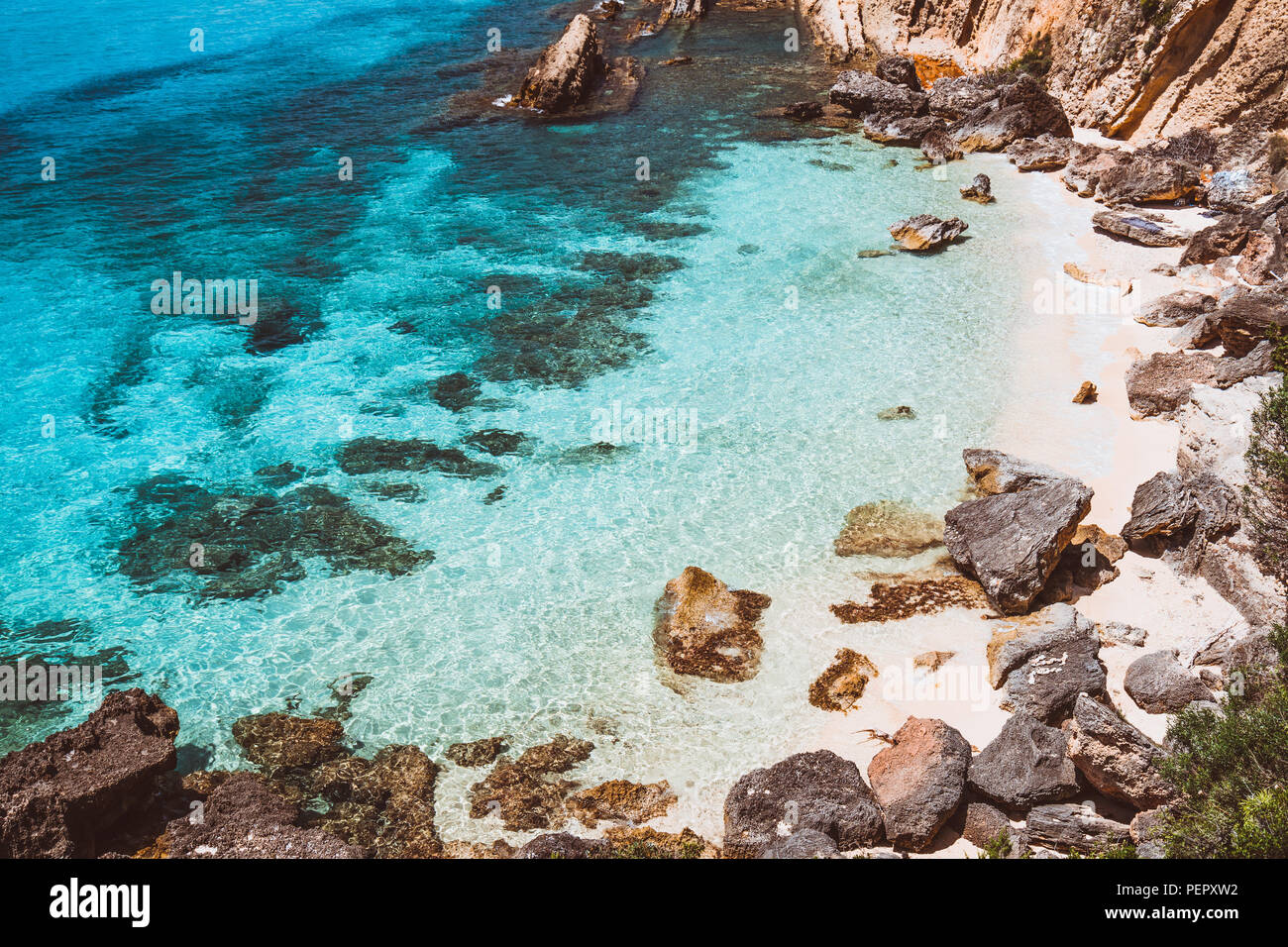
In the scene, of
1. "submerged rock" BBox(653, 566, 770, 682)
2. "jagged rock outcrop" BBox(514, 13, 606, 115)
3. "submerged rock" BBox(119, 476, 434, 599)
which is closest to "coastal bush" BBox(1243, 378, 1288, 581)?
"submerged rock" BBox(653, 566, 770, 682)

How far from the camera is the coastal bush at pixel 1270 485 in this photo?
47.8 feet

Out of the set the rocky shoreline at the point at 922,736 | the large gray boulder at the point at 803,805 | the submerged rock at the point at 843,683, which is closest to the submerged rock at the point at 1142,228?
the rocky shoreline at the point at 922,736

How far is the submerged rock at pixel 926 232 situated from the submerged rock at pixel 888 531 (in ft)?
45.6

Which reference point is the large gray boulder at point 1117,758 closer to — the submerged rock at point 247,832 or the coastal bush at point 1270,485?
the coastal bush at point 1270,485

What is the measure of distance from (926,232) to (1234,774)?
22.2m

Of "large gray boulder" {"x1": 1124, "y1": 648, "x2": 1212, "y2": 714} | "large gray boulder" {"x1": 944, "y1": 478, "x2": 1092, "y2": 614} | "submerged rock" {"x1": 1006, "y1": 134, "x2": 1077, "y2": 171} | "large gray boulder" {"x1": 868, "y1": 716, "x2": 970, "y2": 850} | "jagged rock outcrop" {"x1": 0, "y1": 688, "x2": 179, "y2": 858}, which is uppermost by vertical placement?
"submerged rock" {"x1": 1006, "y1": 134, "x2": 1077, "y2": 171}

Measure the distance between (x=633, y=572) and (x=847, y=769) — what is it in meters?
6.17

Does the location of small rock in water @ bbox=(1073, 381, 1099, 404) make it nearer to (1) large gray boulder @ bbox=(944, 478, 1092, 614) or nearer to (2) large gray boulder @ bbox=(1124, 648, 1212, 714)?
(1) large gray boulder @ bbox=(944, 478, 1092, 614)

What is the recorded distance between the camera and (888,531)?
17984 millimetres

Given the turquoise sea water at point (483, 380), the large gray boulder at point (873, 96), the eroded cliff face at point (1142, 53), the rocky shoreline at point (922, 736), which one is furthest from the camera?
the large gray boulder at point (873, 96)

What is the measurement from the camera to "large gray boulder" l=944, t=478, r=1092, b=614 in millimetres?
15578

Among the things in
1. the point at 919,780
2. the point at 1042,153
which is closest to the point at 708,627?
the point at 919,780

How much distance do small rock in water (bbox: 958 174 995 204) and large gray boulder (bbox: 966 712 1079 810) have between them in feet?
81.4

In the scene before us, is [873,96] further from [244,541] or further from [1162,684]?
[244,541]
